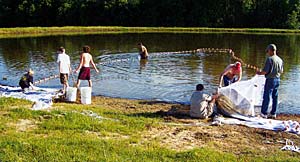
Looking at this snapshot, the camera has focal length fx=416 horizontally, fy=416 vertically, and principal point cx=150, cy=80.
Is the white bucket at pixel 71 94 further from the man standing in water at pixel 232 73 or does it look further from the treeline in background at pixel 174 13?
the treeline in background at pixel 174 13

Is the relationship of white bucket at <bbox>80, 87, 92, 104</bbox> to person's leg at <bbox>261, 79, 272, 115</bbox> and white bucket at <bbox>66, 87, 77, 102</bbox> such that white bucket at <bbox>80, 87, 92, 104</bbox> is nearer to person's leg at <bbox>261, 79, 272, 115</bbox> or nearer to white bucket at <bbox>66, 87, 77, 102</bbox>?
white bucket at <bbox>66, 87, 77, 102</bbox>

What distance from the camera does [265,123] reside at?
36.2 feet

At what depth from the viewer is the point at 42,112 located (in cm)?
1054

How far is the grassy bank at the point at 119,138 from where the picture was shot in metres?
7.66

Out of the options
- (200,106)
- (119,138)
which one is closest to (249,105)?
(200,106)

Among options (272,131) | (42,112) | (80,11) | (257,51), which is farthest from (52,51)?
(80,11)

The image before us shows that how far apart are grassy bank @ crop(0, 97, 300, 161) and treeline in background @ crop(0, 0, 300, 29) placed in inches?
2568

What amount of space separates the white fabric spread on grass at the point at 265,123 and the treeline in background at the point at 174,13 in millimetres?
64140

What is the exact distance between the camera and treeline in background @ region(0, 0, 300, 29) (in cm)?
7475

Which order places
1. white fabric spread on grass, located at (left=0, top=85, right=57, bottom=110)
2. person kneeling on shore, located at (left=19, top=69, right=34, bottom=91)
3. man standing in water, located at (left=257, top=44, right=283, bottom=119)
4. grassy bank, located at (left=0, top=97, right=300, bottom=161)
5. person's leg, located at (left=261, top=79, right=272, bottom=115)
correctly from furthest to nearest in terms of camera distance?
person kneeling on shore, located at (left=19, top=69, right=34, bottom=91)
white fabric spread on grass, located at (left=0, top=85, right=57, bottom=110)
person's leg, located at (left=261, top=79, right=272, bottom=115)
man standing in water, located at (left=257, top=44, right=283, bottom=119)
grassy bank, located at (left=0, top=97, right=300, bottom=161)

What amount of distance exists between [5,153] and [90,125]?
2.45m

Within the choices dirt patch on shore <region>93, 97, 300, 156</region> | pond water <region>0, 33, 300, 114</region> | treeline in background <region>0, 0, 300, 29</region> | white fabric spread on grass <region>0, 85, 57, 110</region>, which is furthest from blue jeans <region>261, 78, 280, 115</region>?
treeline in background <region>0, 0, 300, 29</region>

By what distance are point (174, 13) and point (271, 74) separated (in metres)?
66.3

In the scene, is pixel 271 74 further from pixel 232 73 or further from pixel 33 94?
pixel 33 94
